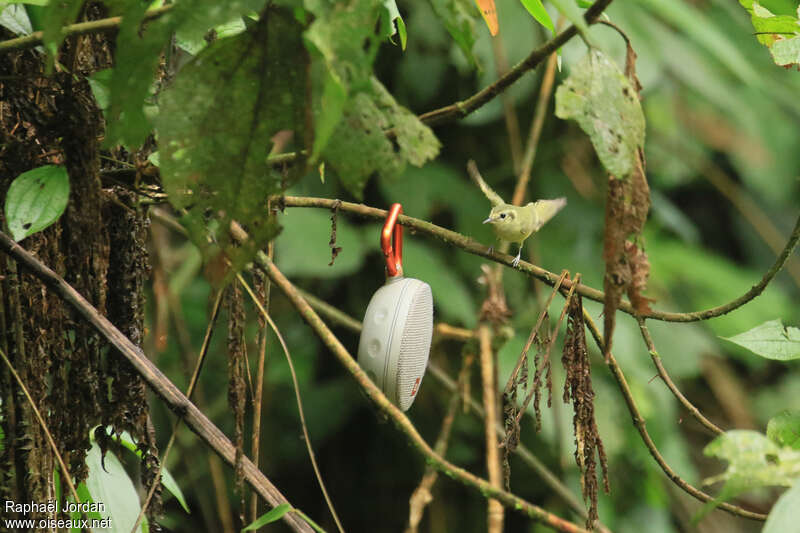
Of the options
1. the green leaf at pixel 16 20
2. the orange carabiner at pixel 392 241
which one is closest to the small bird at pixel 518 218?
the orange carabiner at pixel 392 241

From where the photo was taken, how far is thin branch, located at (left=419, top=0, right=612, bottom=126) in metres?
0.74

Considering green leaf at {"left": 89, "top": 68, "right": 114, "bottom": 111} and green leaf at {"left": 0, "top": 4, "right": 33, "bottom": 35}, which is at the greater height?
green leaf at {"left": 0, "top": 4, "right": 33, "bottom": 35}

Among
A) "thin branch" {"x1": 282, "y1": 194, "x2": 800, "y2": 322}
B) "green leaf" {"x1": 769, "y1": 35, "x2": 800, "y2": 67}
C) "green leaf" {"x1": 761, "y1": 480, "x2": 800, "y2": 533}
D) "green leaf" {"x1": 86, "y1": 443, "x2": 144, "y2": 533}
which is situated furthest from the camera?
"green leaf" {"x1": 86, "y1": 443, "x2": 144, "y2": 533}

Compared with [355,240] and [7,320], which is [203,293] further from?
[7,320]

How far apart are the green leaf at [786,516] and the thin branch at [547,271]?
231 mm

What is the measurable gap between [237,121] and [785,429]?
2.34ft

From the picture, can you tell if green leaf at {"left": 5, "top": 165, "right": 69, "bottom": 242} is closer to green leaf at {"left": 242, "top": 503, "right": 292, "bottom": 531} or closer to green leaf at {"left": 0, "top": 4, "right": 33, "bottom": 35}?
green leaf at {"left": 0, "top": 4, "right": 33, "bottom": 35}

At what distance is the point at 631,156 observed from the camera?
71 centimetres

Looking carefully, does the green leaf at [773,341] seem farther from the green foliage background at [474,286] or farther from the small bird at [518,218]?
the green foliage background at [474,286]

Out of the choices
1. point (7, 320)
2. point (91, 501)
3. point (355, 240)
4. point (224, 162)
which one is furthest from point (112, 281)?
point (355, 240)

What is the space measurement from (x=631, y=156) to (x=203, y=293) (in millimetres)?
2351

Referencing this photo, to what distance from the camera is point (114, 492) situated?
46.2 inches

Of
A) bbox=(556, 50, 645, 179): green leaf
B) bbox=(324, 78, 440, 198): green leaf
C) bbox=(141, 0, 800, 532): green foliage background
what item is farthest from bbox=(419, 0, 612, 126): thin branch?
bbox=(141, 0, 800, 532): green foliage background

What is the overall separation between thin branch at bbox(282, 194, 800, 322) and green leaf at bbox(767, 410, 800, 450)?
5.8 inches
